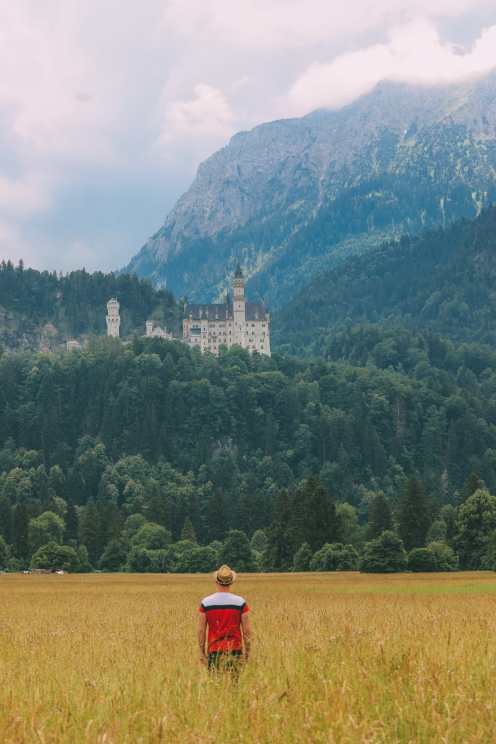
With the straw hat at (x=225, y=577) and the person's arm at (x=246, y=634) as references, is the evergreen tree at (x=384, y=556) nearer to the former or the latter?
the person's arm at (x=246, y=634)

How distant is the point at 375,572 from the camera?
111 m

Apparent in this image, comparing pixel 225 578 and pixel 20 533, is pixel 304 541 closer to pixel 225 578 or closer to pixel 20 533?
pixel 20 533

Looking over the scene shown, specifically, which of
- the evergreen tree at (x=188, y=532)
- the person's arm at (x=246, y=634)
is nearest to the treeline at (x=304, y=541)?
the evergreen tree at (x=188, y=532)

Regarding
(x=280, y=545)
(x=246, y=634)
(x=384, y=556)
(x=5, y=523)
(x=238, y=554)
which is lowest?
(x=238, y=554)

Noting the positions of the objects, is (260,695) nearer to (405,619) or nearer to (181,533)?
(405,619)

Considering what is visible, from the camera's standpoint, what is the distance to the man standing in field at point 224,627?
792 inches

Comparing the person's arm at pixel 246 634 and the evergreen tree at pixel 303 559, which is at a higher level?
the person's arm at pixel 246 634

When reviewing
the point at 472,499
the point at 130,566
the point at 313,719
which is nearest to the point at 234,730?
the point at 313,719

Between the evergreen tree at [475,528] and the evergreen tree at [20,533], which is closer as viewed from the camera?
the evergreen tree at [475,528]

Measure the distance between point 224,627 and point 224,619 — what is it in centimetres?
16

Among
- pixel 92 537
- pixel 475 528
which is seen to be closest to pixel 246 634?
pixel 475 528

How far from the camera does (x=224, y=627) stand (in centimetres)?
2028

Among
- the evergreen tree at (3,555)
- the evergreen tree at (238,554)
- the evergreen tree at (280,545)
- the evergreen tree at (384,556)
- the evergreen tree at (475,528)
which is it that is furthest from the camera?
the evergreen tree at (3,555)

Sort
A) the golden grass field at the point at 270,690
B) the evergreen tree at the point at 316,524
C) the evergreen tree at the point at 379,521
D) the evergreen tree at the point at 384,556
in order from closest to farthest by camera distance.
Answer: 1. the golden grass field at the point at 270,690
2. the evergreen tree at the point at 384,556
3. the evergreen tree at the point at 316,524
4. the evergreen tree at the point at 379,521
